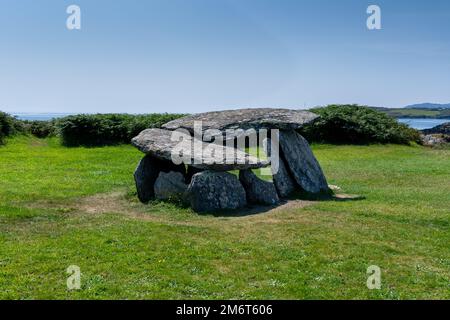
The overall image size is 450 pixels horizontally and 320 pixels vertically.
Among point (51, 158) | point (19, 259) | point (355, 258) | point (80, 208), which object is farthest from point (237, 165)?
point (51, 158)

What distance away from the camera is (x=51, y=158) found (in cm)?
2956

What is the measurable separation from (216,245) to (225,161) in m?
4.86

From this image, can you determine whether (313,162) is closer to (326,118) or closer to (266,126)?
(266,126)

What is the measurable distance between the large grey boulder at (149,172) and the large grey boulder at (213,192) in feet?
8.11

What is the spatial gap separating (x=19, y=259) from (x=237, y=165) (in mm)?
7860

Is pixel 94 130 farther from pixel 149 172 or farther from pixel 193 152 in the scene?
pixel 193 152

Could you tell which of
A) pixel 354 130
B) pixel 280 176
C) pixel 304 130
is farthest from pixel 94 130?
pixel 280 176

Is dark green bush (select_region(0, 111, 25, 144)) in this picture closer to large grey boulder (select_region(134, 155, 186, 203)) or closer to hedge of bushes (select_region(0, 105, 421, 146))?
hedge of bushes (select_region(0, 105, 421, 146))

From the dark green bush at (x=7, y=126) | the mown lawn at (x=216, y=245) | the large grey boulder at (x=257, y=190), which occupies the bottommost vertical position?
the mown lawn at (x=216, y=245)

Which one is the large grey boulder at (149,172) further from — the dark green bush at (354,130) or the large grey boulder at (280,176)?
the dark green bush at (354,130)

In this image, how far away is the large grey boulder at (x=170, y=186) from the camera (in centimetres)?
1755

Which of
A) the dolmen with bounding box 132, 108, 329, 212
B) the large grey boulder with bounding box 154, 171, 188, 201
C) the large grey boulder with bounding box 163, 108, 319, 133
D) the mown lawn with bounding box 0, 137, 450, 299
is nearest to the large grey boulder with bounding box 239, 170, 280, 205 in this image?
the dolmen with bounding box 132, 108, 329, 212

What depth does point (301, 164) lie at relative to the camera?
67.6 ft

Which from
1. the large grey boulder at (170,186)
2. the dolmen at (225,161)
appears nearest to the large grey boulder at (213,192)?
the dolmen at (225,161)
